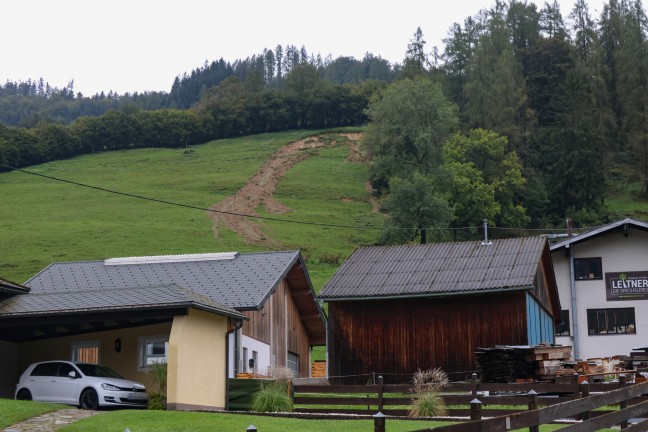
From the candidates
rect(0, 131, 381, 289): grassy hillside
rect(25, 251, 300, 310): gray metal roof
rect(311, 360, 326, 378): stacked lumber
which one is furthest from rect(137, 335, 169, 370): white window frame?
rect(0, 131, 381, 289): grassy hillside

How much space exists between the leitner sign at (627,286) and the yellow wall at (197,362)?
999 inches

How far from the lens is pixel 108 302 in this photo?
25.7 meters

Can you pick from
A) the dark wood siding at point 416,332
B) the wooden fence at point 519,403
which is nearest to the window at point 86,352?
the wooden fence at point 519,403

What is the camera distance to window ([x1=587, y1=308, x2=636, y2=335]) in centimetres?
4631

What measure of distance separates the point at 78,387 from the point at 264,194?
7821 centimetres

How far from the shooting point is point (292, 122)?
143125 mm

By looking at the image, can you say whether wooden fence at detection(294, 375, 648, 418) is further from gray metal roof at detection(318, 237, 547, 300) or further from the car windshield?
gray metal roof at detection(318, 237, 547, 300)

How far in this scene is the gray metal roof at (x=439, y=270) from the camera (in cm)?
3347

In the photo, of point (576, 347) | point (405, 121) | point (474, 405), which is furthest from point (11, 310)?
point (405, 121)

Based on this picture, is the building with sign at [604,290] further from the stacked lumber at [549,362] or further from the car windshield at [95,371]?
the car windshield at [95,371]

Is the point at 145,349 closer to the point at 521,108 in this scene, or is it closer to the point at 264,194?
the point at 264,194

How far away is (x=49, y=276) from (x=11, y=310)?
13411 millimetres

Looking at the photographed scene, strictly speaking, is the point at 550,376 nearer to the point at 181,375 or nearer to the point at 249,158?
the point at 181,375

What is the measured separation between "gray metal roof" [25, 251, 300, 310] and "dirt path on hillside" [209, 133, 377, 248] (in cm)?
3875
